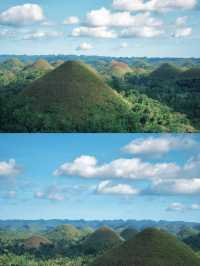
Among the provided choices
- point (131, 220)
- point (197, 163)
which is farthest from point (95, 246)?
point (197, 163)

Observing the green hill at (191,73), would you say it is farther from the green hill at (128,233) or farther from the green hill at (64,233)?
the green hill at (64,233)

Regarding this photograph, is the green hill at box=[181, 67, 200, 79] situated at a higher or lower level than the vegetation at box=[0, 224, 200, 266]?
higher

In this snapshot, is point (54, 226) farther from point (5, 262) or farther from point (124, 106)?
point (124, 106)

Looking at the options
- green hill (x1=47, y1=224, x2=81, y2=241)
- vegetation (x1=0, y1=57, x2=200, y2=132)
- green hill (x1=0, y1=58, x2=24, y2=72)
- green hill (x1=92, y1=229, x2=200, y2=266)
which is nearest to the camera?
vegetation (x1=0, y1=57, x2=200, y2=132)

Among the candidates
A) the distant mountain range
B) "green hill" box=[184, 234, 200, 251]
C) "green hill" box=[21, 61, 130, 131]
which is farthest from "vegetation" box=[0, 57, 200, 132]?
"green hill" box=[184, 234, 200, 251]

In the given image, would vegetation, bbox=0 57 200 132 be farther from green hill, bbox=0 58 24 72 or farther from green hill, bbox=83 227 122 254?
green hill, bbox=83 227 122 254

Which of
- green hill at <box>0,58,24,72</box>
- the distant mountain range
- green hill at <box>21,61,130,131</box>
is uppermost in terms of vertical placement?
green hill at <box>0,58,24,72</box>

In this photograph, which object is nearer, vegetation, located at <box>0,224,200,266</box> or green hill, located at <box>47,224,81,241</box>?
vegetation, located at <box>0,224,200,266</box>

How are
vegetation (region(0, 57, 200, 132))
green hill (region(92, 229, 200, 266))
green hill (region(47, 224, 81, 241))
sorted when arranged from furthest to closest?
1. green hill (region(47, 224, 81, 241))
2. green hill (region(92, 229, 200, 266))
3. vegetation (region(0, 57, 200, 132))
